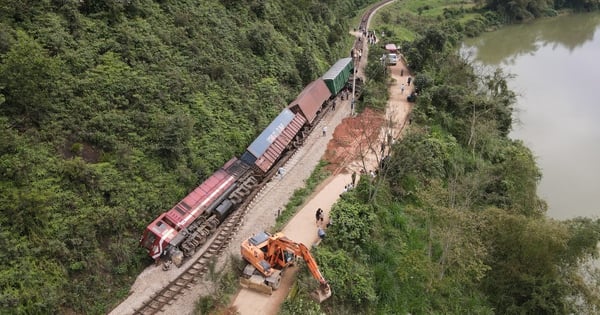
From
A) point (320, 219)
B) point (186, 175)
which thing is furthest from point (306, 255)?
point (186, 175)

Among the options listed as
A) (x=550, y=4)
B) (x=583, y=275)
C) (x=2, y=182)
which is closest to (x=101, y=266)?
(x=2, y=182)

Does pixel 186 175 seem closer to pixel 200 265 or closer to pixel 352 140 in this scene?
pixel 200 265

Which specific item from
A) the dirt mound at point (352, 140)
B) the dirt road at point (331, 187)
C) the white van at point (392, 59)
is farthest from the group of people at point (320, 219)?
the white van at point (392, 59)

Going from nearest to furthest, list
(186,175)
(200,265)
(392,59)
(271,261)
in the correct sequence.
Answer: (271,261), (200,265), (186,175), (392,59)

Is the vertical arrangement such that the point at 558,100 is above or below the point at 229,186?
below

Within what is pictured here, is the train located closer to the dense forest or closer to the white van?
the dense forest

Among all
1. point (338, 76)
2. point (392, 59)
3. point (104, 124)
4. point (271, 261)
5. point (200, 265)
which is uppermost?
point (104, 124)
